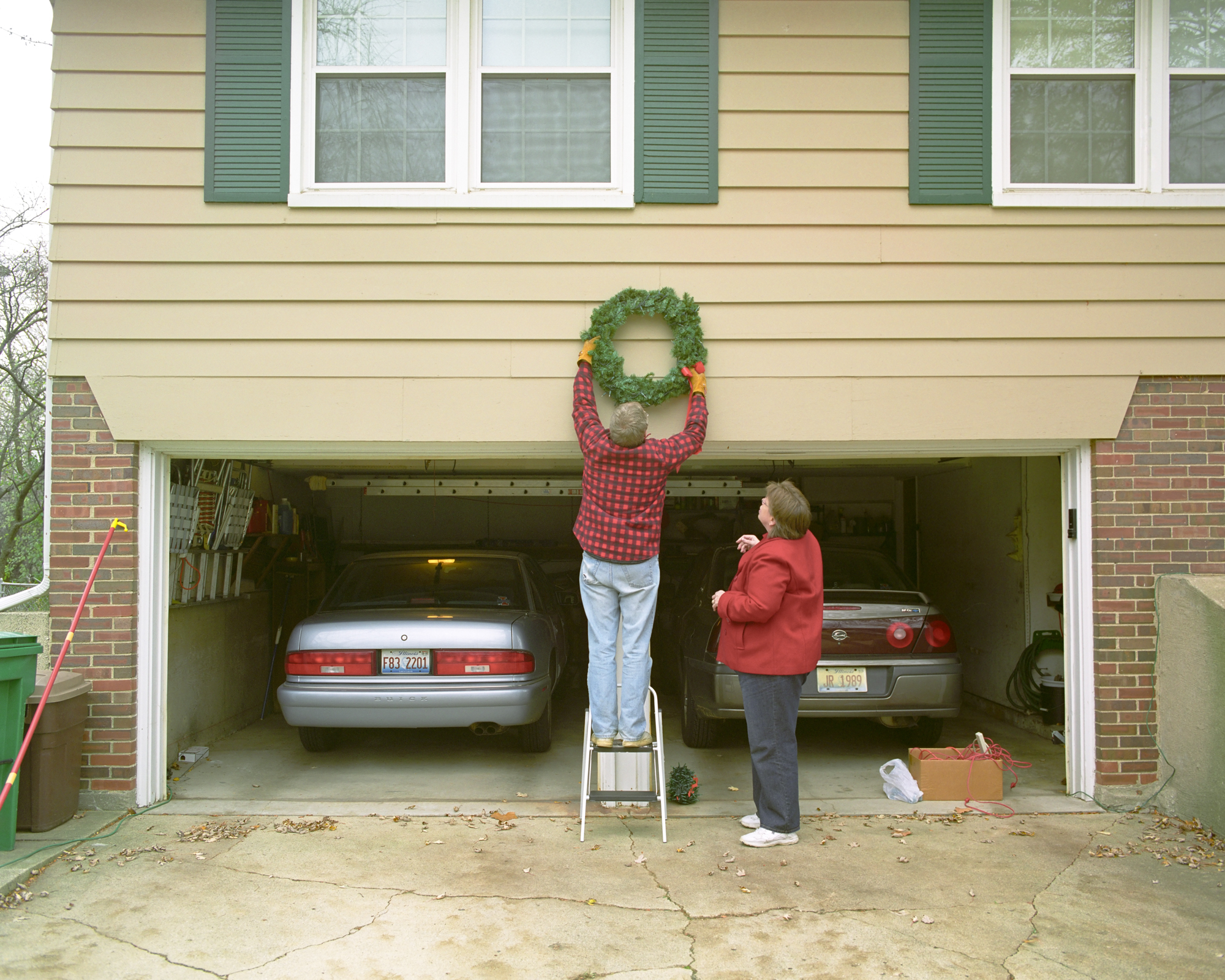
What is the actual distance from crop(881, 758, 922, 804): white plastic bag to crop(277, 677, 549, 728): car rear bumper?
2203 millimetres

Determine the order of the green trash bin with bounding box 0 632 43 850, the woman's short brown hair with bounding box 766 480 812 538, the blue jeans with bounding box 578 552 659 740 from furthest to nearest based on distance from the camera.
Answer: the blue jeans with bounding box 578 552 659 740 < the woman's short brown hair with bounding box 766 480 812 538 < the green trash bin with bounding box 0 632 43 850

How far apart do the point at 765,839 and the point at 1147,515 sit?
9.51 ft

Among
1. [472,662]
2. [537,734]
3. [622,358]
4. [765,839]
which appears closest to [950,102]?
[622,358]

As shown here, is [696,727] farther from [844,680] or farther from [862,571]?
[862,571]

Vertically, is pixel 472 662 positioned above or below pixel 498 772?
above

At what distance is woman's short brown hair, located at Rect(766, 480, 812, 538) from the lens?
175 inches

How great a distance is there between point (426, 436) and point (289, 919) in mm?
2549

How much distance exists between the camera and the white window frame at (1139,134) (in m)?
5.39

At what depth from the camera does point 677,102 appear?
539 cm

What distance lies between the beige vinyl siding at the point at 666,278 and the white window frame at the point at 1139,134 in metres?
0.08

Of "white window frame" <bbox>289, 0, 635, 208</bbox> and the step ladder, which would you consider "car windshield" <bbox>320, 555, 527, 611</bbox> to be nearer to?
the step ladder

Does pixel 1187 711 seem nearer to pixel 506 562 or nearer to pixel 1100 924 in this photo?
pixel 1100 924

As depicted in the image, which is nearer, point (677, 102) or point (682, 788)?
point (682, 788)

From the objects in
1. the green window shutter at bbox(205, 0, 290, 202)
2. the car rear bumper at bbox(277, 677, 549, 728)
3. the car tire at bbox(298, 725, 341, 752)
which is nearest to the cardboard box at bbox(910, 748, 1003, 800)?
the car rear bumper at bbox(277, 677, 549, 728)
